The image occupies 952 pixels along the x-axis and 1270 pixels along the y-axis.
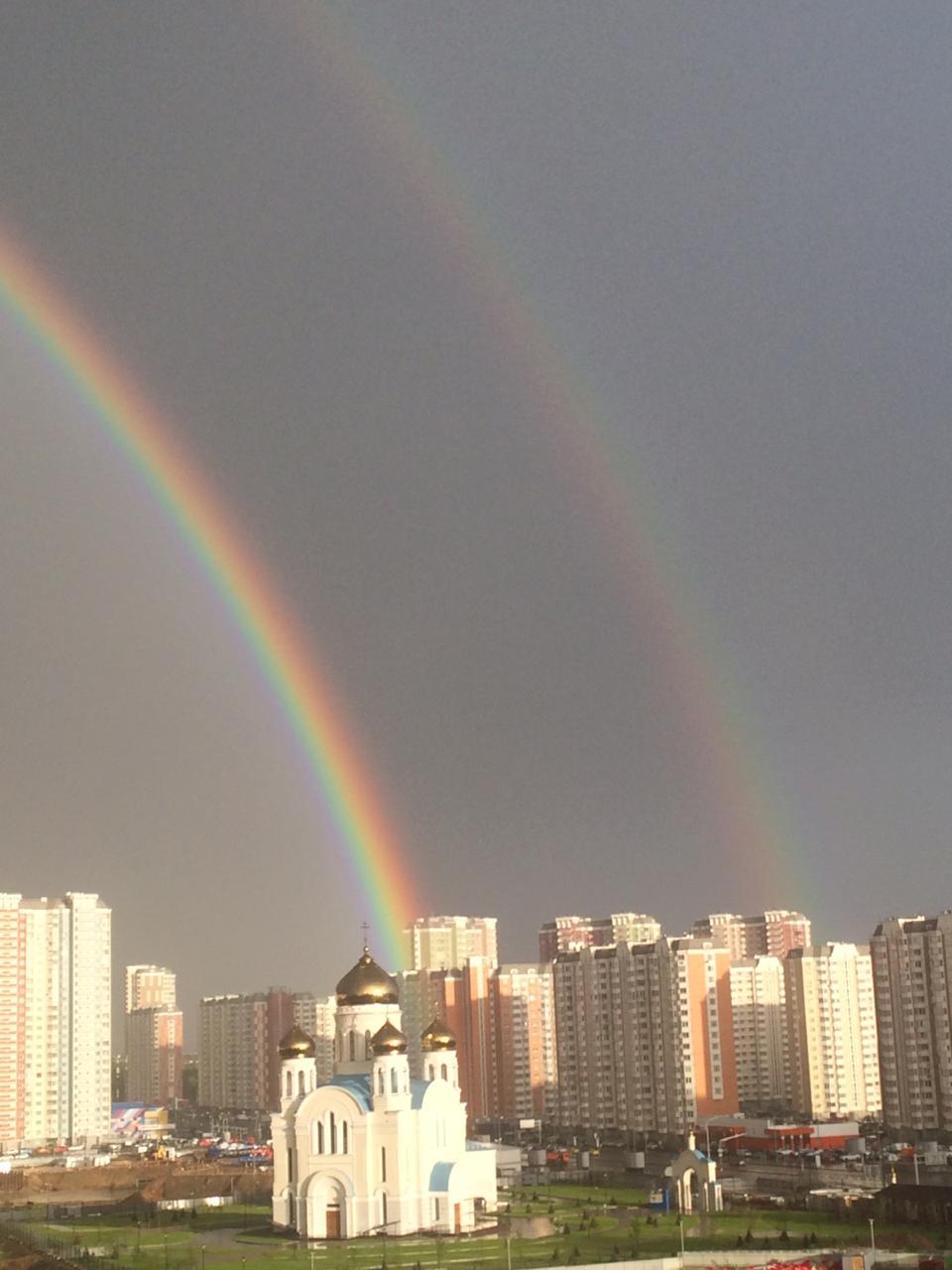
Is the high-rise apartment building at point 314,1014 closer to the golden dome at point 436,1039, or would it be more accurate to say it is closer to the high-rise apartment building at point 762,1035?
the high-rise apartment building at point 762,1035

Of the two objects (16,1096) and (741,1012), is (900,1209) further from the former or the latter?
(16,1096)

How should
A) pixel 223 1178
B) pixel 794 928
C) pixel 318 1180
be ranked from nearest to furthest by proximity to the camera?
1. pixel 318 1180
2. pixel 223 1178
3. pixel 794 928

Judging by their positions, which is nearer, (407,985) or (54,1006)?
(54,1006)

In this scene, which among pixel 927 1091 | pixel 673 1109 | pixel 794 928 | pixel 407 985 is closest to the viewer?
pixel 927 1091

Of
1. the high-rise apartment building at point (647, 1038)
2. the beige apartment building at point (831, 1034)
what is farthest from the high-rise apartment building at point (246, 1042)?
the beige apartment building at point (831, 1034)

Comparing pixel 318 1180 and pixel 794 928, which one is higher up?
pixel 794 928

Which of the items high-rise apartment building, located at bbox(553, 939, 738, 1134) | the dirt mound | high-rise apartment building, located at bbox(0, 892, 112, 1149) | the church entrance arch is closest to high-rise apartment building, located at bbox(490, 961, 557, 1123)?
high-rise apartment building, located at bbox(553, 939, 738, 1134)

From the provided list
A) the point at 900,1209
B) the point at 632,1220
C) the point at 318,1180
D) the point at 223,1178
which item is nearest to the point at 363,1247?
the point at 318,1180
